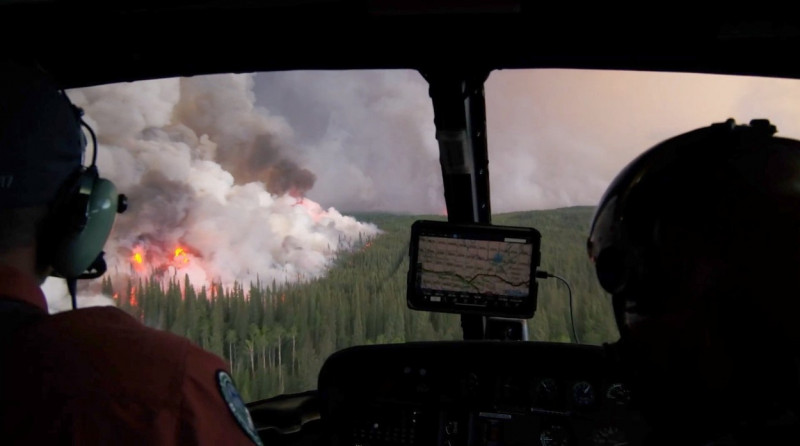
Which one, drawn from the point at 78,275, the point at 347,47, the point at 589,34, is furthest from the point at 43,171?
the point at 589,34

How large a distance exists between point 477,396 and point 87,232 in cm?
118

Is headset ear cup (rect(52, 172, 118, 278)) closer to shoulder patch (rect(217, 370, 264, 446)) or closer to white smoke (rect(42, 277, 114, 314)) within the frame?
shoulder patch (rect(217, 370, 264, 446))

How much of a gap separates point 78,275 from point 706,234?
0.95 meters

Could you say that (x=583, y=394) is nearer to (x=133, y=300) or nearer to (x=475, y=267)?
(x=475, y=267)

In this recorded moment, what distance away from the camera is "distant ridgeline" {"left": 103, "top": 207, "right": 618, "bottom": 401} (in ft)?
7.07

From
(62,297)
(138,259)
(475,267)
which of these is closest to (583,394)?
(475,267)

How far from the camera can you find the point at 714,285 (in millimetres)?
621

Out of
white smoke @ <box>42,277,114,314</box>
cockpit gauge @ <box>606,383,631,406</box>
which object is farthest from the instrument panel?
white smoke @ <box>42,277,114,314</box>

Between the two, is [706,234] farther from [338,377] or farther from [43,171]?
[338,377]

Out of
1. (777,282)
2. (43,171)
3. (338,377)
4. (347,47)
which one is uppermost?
(347,47)

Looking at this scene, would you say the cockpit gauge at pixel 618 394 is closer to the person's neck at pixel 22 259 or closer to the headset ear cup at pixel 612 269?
the headset ear cup at pixel 612 269

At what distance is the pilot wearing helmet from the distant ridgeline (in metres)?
1.38

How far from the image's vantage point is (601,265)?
2.42ft

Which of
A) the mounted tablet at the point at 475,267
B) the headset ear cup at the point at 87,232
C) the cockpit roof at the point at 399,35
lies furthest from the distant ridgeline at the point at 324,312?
the headset ear cup at the point at 87,232
